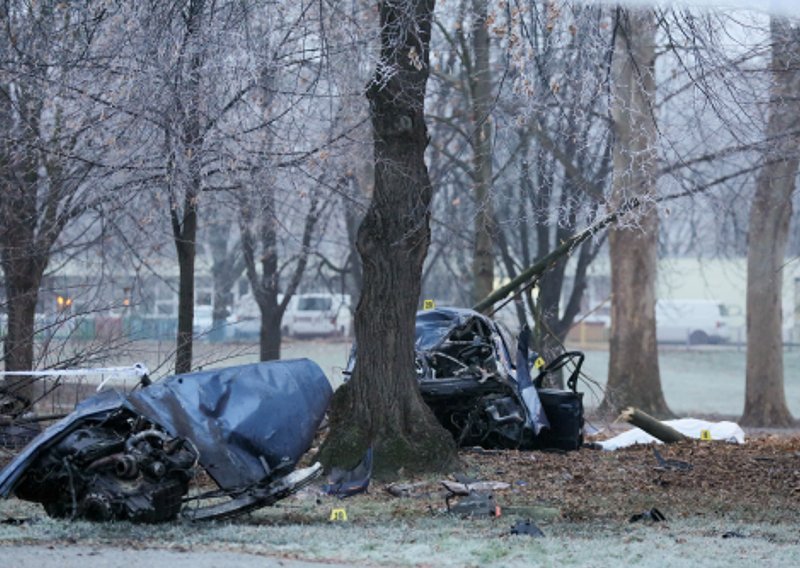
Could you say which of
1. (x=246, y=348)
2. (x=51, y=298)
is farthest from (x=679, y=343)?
(x=246, y=348)

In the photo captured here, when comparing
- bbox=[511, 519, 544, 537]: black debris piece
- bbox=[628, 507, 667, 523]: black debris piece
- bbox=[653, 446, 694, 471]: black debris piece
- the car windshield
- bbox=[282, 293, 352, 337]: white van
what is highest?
the car windshield

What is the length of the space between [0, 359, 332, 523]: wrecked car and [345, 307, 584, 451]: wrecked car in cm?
371

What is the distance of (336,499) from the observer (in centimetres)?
1058

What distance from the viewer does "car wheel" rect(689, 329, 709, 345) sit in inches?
2052

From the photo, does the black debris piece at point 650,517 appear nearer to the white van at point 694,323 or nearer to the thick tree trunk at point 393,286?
the thick tree trunk at point 393,286

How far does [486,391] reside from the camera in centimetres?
1323

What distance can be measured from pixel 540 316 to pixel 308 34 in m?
7.41

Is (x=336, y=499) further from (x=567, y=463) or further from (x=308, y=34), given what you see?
(x=308, y=34)

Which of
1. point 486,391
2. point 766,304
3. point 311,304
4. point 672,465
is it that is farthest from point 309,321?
point 672,465

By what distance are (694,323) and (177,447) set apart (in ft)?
152

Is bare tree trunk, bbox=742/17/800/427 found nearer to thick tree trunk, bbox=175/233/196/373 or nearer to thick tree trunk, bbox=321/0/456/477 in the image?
thick tree trunk, bbox=175/233/196/373

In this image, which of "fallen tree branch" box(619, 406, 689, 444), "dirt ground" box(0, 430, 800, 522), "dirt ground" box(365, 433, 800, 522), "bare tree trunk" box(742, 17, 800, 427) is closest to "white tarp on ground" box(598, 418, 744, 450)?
"fallen tree branch" box(619, 406, 689, 444)

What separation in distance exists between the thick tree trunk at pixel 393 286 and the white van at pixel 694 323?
40.7 metres

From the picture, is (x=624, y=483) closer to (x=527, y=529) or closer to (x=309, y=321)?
(x=527, y=529)
